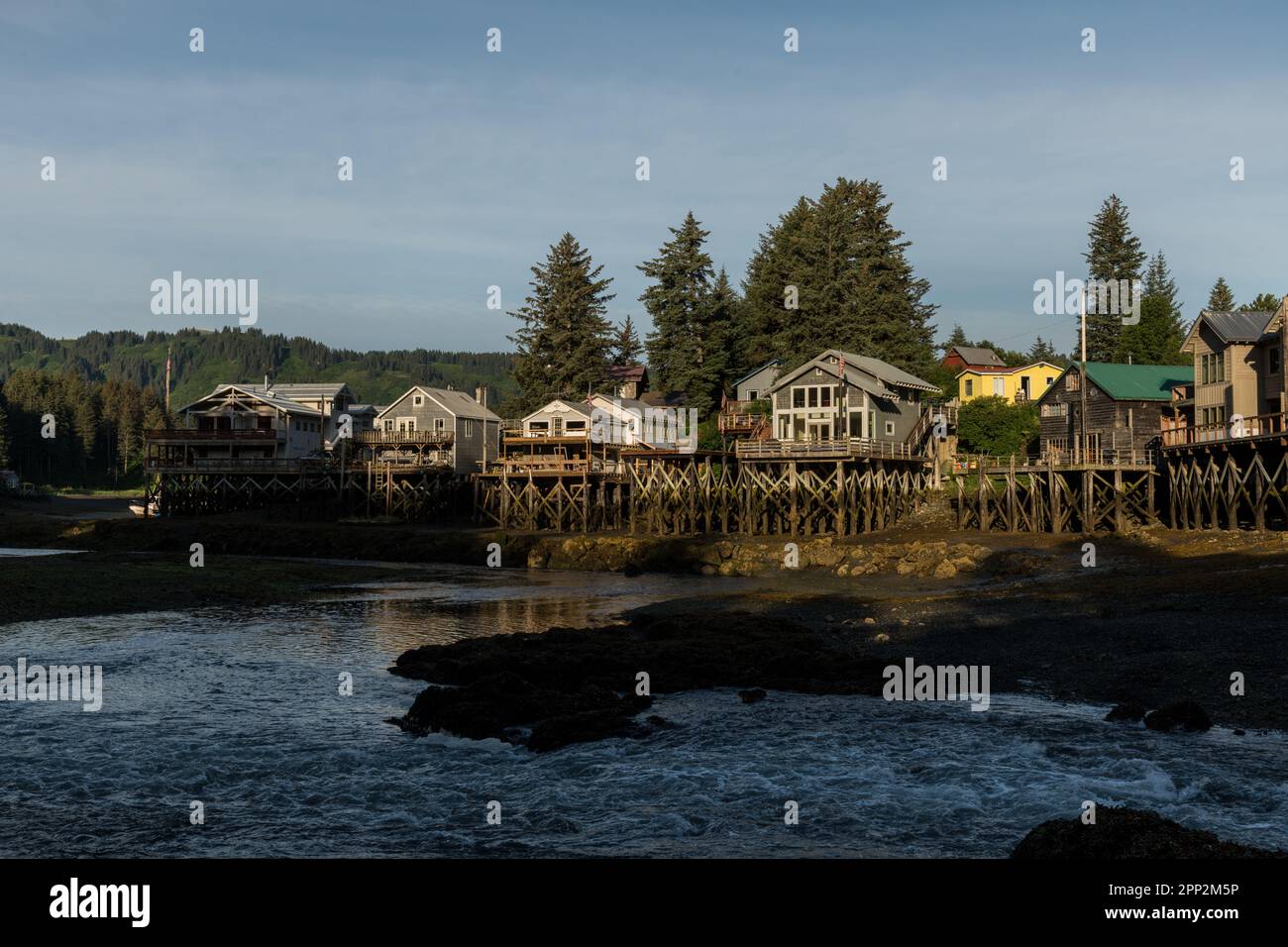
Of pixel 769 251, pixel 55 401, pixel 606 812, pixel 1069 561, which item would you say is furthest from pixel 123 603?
pixel 55 401

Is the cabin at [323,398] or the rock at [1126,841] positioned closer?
the rock at [1126,841]

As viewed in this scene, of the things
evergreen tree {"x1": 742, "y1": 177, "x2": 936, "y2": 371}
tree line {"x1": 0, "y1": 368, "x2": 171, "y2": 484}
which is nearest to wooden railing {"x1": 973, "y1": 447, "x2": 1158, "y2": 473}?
evergreen tree {"x1": 742, "y1": 177, "x2": 936, "y2": 371}

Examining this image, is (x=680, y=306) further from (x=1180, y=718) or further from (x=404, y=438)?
(x=1180, y=718)

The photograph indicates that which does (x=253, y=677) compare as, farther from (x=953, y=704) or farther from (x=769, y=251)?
(x=769, y=251)

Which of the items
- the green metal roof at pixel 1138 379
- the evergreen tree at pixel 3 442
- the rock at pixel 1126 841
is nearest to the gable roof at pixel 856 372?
the green metal roof at pixel 1138 379

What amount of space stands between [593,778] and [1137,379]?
57.9 metres

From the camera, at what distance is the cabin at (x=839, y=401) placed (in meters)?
64.9

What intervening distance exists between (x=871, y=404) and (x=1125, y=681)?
45.9 metres

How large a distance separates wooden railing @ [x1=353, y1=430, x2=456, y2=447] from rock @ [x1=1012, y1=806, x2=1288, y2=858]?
71.4m

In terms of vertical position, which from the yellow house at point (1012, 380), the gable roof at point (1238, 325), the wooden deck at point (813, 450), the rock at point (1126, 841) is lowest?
the rock at point (1126, 841)

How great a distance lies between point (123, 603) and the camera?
113 feet

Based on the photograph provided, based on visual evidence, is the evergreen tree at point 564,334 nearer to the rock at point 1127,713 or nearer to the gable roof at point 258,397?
the gable roof at point 258,397

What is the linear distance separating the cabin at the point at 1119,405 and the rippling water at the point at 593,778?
44.5m

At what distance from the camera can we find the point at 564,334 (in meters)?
91.9
